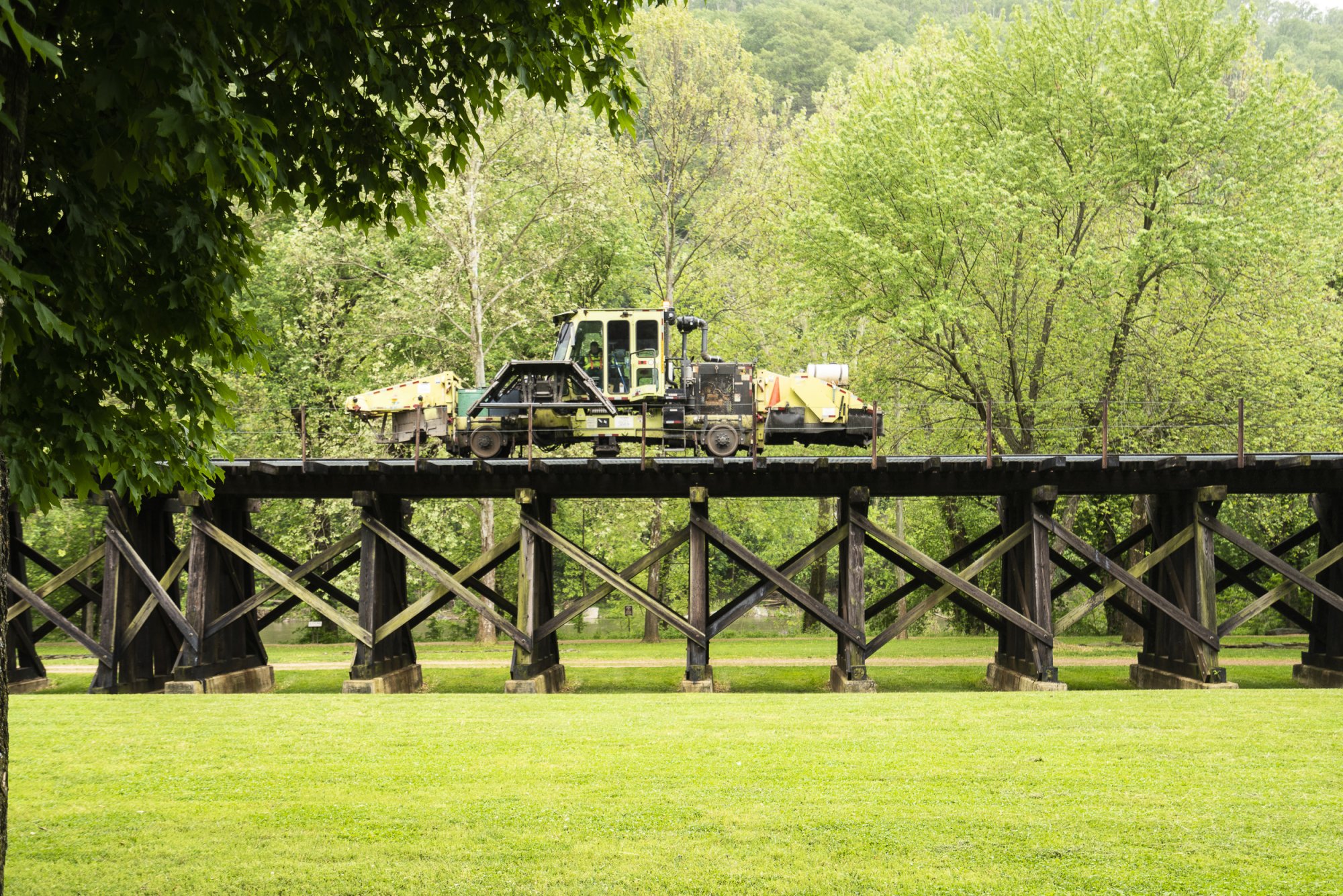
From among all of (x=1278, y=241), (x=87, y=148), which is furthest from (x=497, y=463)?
(x=1278, y=241)

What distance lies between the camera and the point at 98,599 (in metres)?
20.0

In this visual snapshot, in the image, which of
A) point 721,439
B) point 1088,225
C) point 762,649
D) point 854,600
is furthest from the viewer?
point 762,649

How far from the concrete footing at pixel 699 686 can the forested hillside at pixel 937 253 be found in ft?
29.8

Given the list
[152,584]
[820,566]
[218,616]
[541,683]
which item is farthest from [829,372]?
[820,566]

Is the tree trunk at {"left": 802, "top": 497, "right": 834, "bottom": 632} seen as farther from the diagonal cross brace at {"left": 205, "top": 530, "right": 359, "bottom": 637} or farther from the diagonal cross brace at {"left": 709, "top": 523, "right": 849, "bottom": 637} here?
the diagonal cross brace at {"left": 205, "top": 530, "right": 359, "bottom": 637}

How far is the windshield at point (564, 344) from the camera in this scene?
65.5ft

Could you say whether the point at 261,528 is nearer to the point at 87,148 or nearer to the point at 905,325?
the point at 905,325

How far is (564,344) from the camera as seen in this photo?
20.1 m

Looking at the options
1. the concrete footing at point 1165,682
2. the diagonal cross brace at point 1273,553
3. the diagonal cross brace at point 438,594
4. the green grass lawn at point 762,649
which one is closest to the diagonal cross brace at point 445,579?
the diagonal cross brace at point 438,594

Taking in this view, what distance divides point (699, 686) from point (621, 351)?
594 cm

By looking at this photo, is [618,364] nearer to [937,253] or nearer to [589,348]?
[589,348]

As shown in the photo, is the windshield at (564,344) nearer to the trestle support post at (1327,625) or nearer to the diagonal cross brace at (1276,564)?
the diagonal cross brace at (1276,564)

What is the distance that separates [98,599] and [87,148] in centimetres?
1578

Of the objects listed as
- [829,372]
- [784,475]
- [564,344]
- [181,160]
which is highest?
[564,344]
